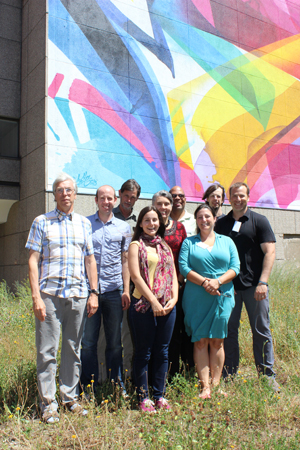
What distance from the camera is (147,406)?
3.37 metres

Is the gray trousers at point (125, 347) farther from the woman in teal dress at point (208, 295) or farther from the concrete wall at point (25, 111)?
the concrete wall at point (25, 111)

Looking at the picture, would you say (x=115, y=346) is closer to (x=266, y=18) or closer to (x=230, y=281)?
(x=230, y=281)

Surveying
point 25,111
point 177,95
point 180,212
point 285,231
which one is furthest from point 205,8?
point 180,212

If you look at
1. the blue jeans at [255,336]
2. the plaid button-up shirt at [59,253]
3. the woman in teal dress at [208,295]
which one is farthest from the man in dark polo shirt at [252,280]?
the plaid button-up shirt at [59,253]

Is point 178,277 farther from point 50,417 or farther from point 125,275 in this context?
point 50,417

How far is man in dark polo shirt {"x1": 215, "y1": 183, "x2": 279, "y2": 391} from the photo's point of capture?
13.2ft

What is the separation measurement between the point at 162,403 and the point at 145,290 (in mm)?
1018

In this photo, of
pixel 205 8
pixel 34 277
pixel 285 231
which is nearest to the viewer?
pixel 34 277

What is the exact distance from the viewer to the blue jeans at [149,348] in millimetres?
3498

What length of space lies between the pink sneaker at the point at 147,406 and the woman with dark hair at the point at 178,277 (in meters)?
0.53

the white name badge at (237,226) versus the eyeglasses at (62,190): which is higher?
the eyeglasses at (62,190)

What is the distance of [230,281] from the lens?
12.9 ft

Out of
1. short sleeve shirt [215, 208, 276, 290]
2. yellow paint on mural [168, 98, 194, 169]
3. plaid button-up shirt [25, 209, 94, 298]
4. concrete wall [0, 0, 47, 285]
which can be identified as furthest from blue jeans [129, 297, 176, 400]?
yellow paint on mural [168, 98, 194, 169]

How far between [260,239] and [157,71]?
6.84m
